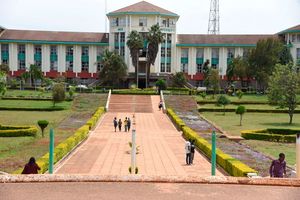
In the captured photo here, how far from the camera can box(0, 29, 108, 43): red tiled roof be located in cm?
7562

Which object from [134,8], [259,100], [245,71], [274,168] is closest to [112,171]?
[274,168]

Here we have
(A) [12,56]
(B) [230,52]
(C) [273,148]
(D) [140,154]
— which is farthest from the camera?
(B) [230,52]

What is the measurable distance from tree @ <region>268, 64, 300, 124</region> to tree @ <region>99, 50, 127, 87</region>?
2915 cm

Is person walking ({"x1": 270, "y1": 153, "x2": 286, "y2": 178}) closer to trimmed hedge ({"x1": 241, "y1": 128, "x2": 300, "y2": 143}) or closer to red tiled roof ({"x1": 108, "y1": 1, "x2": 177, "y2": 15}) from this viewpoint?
trimmed hedge ({"x1": 241, "y1": 128, "x2": 300, "y2": 143})

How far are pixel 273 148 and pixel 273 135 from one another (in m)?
3.55

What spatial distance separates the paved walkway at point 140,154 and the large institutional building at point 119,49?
35003 millimetres

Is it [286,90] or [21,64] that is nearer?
[286,90]

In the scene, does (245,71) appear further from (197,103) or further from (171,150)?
(171,150)

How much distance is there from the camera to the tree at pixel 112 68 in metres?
67.9

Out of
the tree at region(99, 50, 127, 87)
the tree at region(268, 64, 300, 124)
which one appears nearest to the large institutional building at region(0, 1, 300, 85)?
the tree at region(99, 50, 127, 87)

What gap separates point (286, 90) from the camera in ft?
135

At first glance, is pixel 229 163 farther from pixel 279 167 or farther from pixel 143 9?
pixel 143 9

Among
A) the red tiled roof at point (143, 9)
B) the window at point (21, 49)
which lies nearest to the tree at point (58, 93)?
the red tiled roof at point (143, 9)

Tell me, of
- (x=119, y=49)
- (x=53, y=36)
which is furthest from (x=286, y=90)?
(x=53, y=36)
